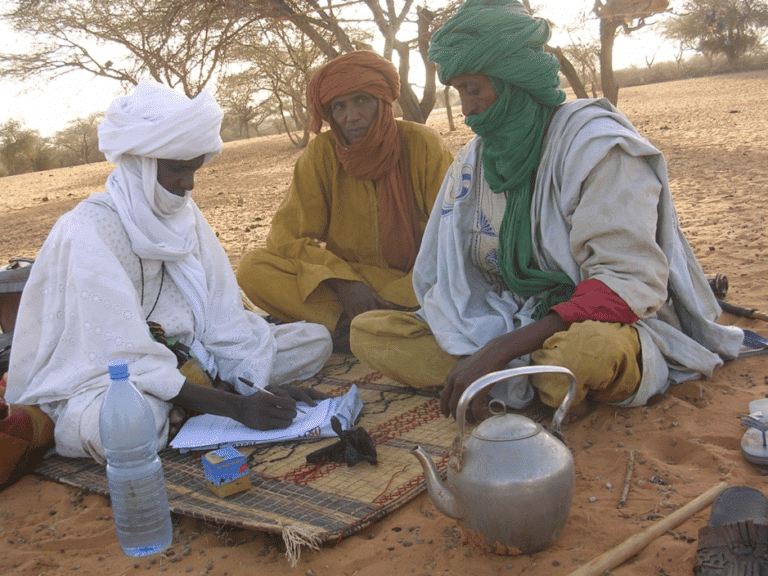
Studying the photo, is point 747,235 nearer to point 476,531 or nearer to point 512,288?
point 512,288

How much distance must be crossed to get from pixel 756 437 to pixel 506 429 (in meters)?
1.05

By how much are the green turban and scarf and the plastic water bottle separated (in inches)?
65.3

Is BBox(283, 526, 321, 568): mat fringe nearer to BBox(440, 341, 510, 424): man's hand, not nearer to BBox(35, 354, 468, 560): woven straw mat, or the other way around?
BBox(35, 354, 468, 560): woven straw mat

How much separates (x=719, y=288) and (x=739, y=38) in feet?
134

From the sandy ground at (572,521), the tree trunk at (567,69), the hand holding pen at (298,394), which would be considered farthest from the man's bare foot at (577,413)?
the tree trunk at (567,69)

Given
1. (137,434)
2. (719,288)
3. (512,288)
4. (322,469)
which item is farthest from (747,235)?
(137,434)

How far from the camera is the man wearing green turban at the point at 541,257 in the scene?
114 inches

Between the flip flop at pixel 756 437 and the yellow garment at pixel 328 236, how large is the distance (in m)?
2.18

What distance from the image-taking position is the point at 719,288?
4.19 m

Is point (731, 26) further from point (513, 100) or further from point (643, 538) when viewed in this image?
point (643, 538)

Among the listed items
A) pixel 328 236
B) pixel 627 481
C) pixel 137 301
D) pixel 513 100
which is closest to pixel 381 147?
pixel 328 236

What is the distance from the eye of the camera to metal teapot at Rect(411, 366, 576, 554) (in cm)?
202

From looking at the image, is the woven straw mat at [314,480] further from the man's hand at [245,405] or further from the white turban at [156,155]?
the white turban at [156,155]

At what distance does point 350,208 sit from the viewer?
4680 mm
